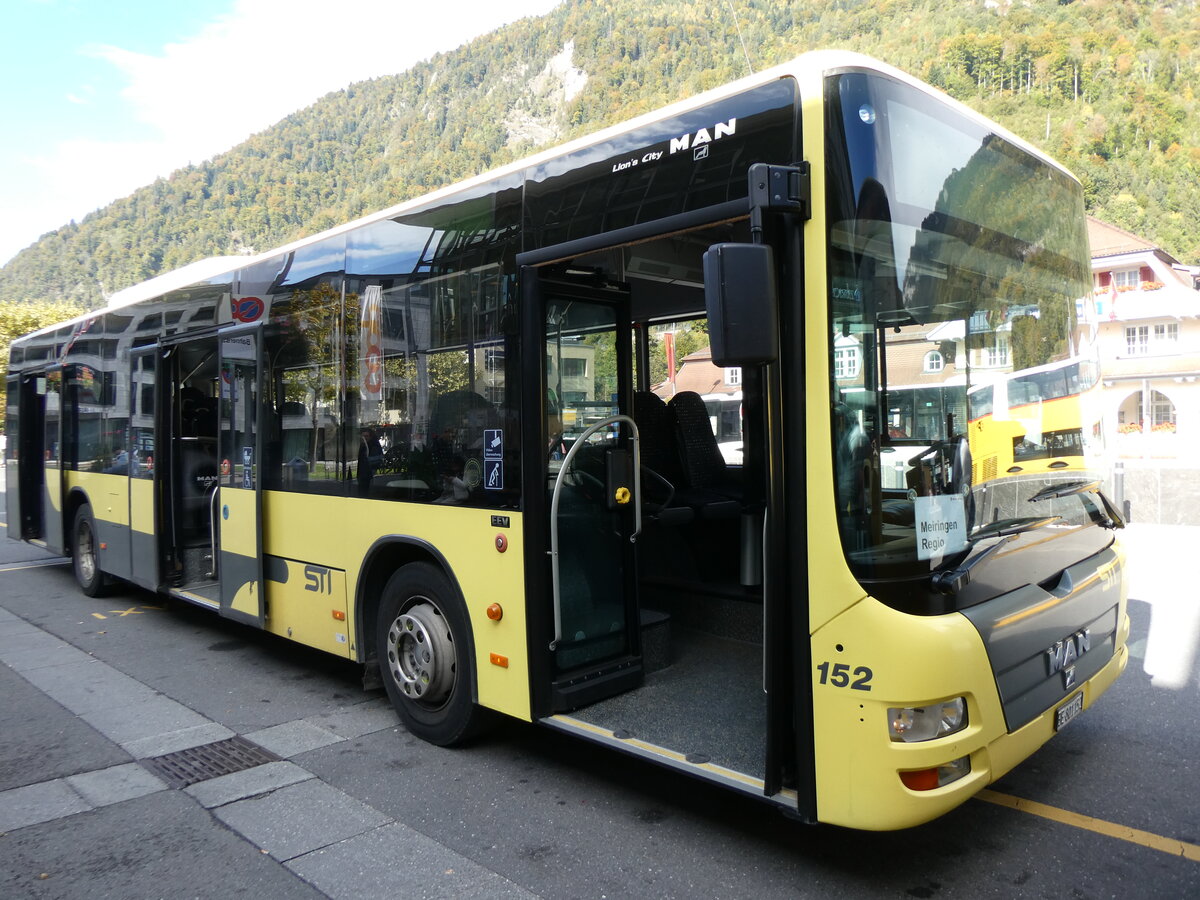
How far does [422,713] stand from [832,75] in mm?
3712

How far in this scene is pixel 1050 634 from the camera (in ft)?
10.9

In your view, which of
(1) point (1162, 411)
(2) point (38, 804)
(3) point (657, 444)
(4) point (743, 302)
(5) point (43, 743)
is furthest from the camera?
(1) point (1162, 411)

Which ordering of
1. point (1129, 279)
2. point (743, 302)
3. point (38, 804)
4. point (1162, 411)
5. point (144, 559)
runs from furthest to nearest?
point (1129, 279) < point (1162, 411) < point (144, 559) < point (38, 804) < point (743, 302)

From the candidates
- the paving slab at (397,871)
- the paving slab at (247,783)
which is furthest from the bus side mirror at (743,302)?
the paving slab at (247,783)

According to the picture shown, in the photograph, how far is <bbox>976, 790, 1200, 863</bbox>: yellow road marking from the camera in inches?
135

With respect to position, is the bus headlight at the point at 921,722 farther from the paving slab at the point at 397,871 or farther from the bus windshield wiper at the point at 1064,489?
the paving slab at the point at 397,871

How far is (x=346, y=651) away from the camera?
525 cm

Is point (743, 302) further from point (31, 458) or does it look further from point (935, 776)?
point (31, 458)

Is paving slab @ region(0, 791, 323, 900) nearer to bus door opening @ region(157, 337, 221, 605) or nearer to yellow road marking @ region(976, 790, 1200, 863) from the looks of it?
yellow road marking @ region(976, 790, 1200, 863)

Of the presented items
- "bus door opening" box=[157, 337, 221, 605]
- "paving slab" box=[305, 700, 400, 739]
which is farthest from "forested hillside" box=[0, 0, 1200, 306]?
"paving slab" box=[305, 700, 400, 739]

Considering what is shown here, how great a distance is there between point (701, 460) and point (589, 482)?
200 cm

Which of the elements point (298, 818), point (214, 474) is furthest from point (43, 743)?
point (214, 474)

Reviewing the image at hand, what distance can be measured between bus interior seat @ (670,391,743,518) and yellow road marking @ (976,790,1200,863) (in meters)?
2.47

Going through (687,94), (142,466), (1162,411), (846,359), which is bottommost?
(142,466)
